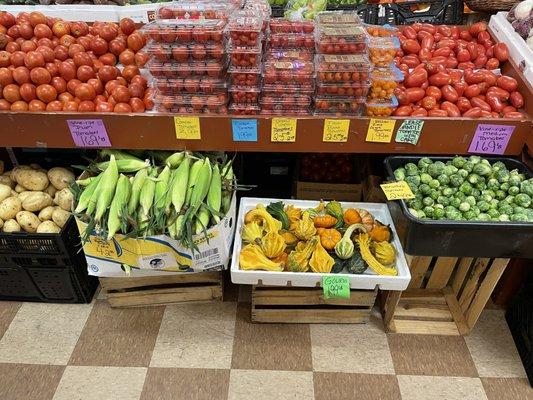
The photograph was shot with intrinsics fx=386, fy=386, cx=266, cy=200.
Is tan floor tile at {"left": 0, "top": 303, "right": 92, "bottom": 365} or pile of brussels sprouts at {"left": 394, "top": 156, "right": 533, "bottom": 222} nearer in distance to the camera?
pile of brussels sprouts at {"left": 394, "top": 156, "right": 533, "bottom": 222}

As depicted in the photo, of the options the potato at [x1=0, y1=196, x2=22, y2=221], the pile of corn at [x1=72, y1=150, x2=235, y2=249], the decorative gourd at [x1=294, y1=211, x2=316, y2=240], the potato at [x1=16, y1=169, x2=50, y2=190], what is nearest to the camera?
the pile of corn at [x1=72, y1=150, x2=235, y2=249]

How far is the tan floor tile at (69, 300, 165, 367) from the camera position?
1974mm

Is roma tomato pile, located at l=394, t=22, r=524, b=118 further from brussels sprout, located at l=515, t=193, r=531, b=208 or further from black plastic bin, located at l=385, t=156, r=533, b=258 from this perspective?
black plastic bin, located at l=385, t=156, r=533, b=258

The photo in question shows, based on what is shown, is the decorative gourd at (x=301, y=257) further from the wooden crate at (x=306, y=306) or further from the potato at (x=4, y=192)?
the potato at (x=4, y=192)

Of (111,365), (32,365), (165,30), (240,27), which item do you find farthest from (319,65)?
(32,365)

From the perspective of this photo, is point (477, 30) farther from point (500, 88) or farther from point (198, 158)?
point (198, 158)

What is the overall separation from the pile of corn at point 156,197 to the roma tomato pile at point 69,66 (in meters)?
0.32

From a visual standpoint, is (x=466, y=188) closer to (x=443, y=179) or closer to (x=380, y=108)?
(x=443, y=179)

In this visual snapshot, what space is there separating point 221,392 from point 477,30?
257cm

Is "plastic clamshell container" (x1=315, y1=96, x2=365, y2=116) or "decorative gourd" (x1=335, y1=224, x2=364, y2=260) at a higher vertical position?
"plastic clamshell container" (x1=315, y1=96, x2=365, y2=116)

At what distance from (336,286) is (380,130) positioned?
78 cm

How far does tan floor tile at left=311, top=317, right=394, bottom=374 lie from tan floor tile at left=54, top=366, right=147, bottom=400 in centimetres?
89

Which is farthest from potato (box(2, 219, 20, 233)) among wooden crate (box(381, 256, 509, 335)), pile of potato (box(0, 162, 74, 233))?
wooden crate (box(381, 256, 509, 335))

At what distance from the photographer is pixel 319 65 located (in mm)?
1823
